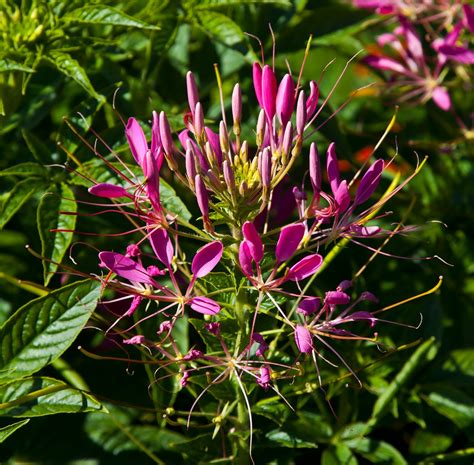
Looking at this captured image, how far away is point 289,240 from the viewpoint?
73cm

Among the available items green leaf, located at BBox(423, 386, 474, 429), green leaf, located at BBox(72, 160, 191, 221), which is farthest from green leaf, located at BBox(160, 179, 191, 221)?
green leaf, located at BBox(423, 386, 474, 429)

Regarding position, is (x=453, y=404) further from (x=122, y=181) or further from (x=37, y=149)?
(x=37, y=149)

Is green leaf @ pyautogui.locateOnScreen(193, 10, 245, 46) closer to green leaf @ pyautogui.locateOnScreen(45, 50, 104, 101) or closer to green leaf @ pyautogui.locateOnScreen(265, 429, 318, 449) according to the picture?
green leaf @ pyautogui.locateOnScreen(45, 50, 104, 101)

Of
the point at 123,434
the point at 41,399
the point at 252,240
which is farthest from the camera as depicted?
the point at 123,434

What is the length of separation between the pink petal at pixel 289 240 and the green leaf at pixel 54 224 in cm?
26

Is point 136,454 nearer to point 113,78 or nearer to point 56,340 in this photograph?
point 56,340

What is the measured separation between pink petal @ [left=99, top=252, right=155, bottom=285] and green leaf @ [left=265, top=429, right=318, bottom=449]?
28 cm

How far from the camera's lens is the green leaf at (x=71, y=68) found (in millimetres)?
912

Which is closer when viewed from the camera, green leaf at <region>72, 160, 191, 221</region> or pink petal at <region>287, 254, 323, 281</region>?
pink petal at <region>287, 254, 323, 281</region>

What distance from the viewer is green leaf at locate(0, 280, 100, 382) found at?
0.85 meters

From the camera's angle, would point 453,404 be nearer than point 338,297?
No

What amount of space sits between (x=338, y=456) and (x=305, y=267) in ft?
1.18

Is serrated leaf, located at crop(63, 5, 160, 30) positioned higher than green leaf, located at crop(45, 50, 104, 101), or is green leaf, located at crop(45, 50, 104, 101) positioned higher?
serrated leaf, located at crop(63, 5, 160, 30)

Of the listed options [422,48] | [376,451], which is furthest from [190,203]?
[422,48]
